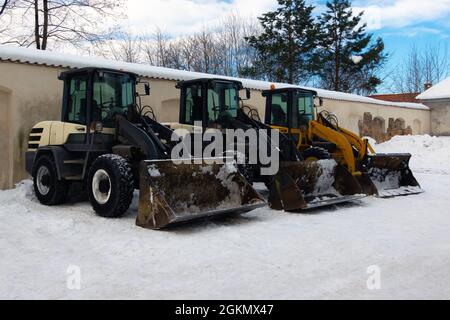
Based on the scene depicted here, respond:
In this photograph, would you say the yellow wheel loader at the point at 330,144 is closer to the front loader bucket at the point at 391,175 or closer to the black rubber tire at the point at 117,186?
the front loader bucket at the point at 391,175

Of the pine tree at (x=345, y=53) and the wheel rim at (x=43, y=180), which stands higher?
the pine tree at (x=345, y=53)

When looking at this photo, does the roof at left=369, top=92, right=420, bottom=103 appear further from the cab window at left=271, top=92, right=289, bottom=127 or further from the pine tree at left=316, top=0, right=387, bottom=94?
the cab window at left=271, top=92, right=289, bottom=127

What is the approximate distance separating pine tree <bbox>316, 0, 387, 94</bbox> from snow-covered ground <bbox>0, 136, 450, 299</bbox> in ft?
93.8

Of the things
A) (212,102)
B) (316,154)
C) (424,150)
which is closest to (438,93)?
(424,150)

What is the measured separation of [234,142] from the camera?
9445 mm

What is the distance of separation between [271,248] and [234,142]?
3.96 meters

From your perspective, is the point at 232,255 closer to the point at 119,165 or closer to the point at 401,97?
the point at 119,165

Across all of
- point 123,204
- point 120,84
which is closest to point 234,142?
point 120,84

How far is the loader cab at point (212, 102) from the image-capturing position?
9.84 m

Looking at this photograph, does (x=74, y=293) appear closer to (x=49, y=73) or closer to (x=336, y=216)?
(x=336, y=216)

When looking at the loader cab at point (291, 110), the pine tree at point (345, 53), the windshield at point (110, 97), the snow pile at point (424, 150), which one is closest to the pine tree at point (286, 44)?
the pine tree at point (345, 53)

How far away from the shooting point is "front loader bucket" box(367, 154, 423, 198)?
1057 centimetres

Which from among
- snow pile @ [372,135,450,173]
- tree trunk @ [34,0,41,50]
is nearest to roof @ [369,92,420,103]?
snow pile @ [372,135,450,173]

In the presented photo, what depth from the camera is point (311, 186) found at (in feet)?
29.0
